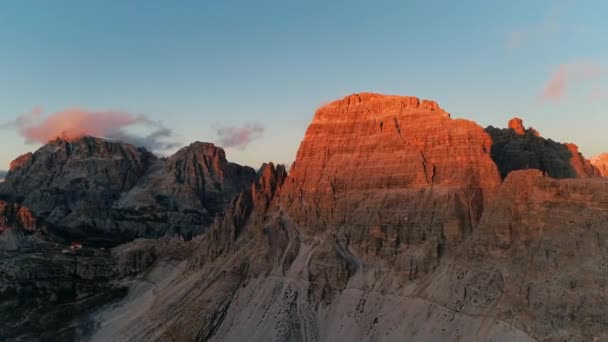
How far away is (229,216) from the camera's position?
115 metres

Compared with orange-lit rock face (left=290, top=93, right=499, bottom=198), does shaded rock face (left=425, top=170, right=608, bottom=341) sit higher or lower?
lower

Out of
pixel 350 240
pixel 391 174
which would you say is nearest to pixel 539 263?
pixel 391 174

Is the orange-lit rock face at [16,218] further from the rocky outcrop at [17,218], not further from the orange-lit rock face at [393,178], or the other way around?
the orange-lit rock face at [393,178]

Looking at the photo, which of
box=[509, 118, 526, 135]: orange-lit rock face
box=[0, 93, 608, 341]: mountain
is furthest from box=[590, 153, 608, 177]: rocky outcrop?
box=[509, 118, 526, 135]: orange-lit rock face

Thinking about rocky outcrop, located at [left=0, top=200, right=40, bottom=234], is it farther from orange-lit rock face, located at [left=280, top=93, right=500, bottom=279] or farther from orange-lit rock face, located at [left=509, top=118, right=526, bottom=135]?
orange-lit rock face, located at [left=509, top=118, right=526, bottom=135]

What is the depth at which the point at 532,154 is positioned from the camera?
9544cm

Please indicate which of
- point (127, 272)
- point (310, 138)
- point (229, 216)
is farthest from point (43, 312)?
point (310, 138)

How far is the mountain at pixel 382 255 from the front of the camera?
66625 millimetres

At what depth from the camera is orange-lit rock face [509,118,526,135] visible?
10071cm

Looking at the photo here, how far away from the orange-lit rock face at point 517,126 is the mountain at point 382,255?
11.8 inches

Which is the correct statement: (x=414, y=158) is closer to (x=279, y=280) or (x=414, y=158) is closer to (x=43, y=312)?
(x=279, y=280)

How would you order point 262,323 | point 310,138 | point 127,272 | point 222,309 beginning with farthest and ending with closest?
point 127,272, point 310,138, point 222,309, point 262,323

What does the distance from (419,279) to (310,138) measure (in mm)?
37714

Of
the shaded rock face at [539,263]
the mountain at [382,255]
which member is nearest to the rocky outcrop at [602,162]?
the mountain at [382,255]
